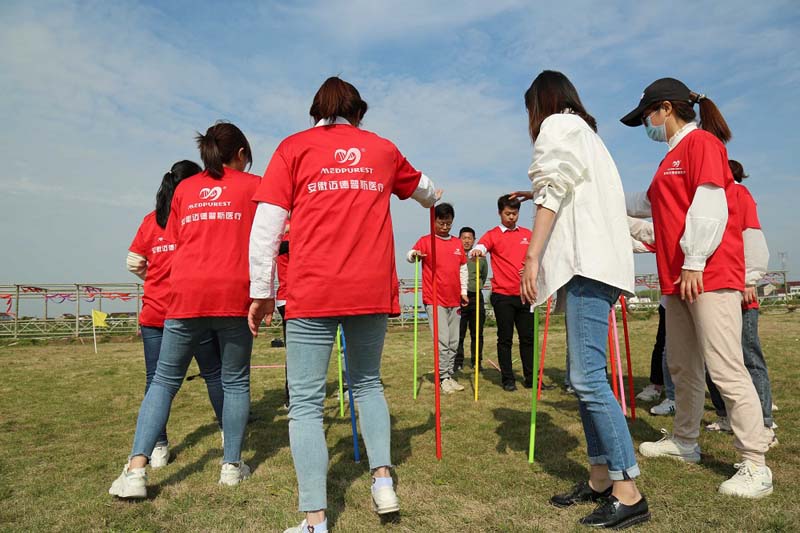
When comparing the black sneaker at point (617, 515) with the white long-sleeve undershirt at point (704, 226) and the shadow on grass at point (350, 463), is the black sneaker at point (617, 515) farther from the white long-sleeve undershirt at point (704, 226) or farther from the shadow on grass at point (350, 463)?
the white long-sleeve undershirt at point (704, 226)

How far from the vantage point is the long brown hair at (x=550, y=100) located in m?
2.84

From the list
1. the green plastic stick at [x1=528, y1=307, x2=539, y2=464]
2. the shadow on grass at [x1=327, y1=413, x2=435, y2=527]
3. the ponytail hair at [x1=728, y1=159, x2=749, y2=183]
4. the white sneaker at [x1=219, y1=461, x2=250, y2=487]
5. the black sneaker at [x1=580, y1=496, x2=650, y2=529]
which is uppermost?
the ponytail hair at [x1=728, y1=159, x2=749, y2=183]

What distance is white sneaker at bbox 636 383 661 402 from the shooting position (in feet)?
18.7

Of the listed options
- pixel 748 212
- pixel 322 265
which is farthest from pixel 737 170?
pixel 322 265

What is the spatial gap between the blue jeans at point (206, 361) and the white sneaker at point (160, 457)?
0.05 metres

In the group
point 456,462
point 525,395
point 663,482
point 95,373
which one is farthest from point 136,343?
point 663,482

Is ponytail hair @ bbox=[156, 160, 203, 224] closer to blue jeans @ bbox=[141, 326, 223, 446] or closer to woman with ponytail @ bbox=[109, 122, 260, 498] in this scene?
woman with ponytail @ bbox=[109, 122, 260, 498]

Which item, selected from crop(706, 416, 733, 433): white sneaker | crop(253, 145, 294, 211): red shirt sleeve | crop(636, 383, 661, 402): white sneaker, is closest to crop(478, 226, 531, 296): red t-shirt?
crop(636, 383, 661, 402): white sneaker

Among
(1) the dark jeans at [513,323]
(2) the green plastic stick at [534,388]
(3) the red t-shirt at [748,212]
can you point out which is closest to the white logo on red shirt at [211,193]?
(2) the green plastic stick at [534,388]

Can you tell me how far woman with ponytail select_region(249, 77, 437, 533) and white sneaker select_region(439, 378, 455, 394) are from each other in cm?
385

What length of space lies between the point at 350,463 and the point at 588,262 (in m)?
2.26

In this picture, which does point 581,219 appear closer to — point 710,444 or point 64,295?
point 710,444

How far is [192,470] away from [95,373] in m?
6.91

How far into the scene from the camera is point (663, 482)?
3.10m
